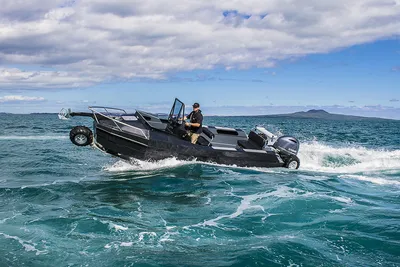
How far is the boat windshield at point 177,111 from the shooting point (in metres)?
15.3

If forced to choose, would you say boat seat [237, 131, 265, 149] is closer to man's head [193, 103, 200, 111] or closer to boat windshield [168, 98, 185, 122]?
man's head [193, 103, 200, 111]

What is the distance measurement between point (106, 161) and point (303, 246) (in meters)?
12.8

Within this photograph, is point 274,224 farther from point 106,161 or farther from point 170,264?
point 106,161

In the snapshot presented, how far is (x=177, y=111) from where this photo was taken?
15359 mm

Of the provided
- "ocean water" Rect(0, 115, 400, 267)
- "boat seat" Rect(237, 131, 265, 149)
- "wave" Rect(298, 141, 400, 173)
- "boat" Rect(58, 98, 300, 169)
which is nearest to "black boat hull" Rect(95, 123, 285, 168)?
"boat" Rect(58, 98, 300, 169)

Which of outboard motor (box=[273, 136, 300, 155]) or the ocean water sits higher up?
outboard motor (box=[273, 136, 300, 155])

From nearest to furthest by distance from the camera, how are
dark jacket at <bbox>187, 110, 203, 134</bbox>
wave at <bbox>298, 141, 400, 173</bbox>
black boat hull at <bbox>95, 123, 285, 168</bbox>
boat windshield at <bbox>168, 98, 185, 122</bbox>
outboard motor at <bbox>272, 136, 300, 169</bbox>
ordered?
black boat hull at <bbox>95, 123, 285, 168</bbox>
dark jacket at <bbox>187, 110, 203, 134</bbox>
boat windshield at <bbox>168, 98, 185, 122</bbox>
outboard motor at <bbox>272, 136, 300, 169</bbox>
wave at <bbox>298, 141, 400, 173</bbox>

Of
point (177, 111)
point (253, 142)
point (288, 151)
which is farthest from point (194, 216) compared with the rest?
point (288, 151)

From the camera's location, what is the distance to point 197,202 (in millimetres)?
10367

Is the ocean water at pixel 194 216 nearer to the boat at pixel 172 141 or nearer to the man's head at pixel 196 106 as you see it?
the boat at pixel 172 141

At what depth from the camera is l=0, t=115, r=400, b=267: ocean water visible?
6.73 meters

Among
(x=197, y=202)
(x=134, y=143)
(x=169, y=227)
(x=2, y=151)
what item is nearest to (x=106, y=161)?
(x=134, y=143)

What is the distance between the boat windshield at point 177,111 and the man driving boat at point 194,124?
10.5 inches

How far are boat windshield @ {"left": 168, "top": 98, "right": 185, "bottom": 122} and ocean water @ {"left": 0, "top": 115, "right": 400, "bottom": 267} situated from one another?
180cm
